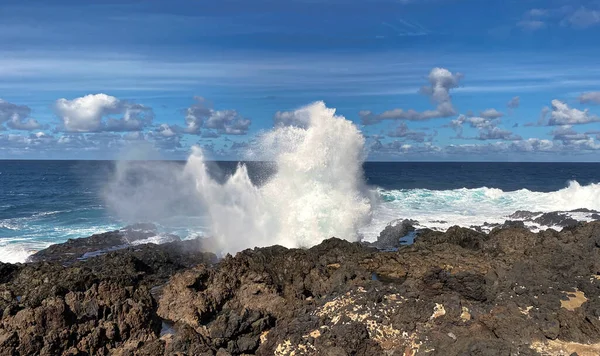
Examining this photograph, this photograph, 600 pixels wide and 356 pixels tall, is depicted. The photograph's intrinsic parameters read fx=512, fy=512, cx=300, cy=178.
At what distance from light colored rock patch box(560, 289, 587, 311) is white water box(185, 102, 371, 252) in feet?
41.2

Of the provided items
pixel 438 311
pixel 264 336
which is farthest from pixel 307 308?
pixel 438 311

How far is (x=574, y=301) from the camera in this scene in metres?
13.6

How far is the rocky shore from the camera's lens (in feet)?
34.9

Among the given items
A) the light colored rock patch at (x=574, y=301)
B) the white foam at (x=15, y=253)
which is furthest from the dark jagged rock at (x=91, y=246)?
the light colored rock patch at (x=574, y=301)

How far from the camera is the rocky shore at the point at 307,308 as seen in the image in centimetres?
1062

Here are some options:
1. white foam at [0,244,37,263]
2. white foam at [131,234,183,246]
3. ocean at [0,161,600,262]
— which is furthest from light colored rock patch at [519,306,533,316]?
white foam at [0,244,37,263]

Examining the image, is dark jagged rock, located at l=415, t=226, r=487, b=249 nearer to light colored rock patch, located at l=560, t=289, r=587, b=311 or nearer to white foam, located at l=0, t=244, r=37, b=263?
light colored rock patch, located at l=560, t=289, r=587, b=311

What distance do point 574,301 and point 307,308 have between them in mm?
7177

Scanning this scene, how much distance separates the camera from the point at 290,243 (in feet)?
81.6

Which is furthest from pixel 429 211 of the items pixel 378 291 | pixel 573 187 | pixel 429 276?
pixel 378 291

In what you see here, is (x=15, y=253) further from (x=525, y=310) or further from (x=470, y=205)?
(x=470, y=205)

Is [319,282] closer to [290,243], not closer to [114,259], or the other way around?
[114,259]

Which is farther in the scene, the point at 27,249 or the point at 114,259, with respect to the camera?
the point at 27,249

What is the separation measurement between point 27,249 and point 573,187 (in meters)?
41.7
